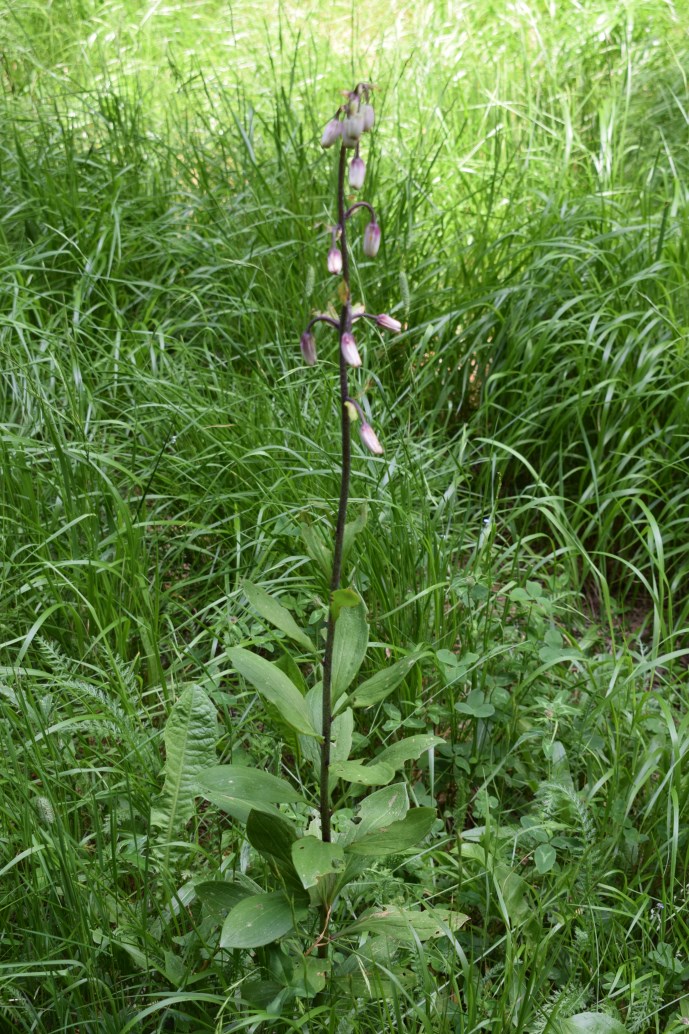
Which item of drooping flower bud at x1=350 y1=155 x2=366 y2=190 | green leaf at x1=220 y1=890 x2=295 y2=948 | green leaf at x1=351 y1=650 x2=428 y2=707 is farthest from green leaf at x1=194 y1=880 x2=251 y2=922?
drooping flower bud at x1=350 y1=155 x2=366 y2=190

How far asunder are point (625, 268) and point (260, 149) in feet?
5.21

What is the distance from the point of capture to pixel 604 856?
6.17 feet

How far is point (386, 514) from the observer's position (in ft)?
7.99

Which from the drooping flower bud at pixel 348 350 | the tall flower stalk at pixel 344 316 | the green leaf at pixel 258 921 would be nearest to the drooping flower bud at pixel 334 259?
the tall flower stalk at pixel 344 316

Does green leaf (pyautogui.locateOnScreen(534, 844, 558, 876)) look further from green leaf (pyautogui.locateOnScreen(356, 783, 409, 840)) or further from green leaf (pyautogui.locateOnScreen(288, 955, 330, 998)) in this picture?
green leaf (pyautogui.locateOnScreen(288, 955, 330, 998))

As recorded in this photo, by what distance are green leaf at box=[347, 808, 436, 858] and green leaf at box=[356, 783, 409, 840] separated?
0.03m

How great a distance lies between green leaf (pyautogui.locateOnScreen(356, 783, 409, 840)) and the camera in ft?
5.27

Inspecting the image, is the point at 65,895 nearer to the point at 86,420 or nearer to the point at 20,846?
the point at 20,846

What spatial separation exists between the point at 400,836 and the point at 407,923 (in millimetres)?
147

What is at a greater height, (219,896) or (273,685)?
(273,685)

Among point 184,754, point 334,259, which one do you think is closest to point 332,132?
point 334,259

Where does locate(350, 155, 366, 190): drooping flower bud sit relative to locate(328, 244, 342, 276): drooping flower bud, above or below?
above

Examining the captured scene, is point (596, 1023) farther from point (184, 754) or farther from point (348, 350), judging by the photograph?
point (348, 350)

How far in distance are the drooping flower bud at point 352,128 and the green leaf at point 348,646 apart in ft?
2.34
